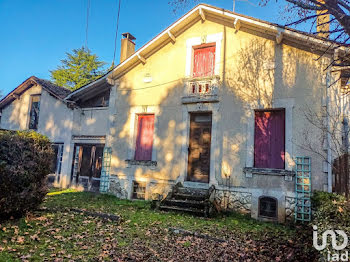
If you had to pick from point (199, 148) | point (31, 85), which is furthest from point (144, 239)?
point (31, 85)

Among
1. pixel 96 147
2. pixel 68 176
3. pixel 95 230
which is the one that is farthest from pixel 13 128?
pixel 95 230

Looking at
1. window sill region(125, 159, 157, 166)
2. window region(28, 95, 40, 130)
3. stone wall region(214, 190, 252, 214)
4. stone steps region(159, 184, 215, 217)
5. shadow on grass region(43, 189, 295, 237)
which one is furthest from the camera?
window region(28, 95, 40, 130)

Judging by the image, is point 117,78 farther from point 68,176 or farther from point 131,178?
point 68,176

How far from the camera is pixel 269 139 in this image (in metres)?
8.28

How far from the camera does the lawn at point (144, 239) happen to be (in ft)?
14.9

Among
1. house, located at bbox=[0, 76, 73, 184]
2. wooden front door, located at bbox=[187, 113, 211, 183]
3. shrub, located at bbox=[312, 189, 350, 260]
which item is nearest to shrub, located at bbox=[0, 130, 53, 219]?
wooden front door, located at bbox=[187, 113, 211, 183]

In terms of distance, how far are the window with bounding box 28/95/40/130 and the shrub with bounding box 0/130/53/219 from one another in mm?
8958

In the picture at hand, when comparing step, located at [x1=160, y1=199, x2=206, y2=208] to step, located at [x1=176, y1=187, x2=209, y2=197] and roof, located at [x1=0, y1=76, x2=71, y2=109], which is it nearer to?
step, located at [x1=176, y1=187, x2=209, y2=197]

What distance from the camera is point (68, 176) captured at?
12914 mm

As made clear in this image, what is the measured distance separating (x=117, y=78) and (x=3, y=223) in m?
7.33

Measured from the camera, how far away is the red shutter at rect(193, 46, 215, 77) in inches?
377

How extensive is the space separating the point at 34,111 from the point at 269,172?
13.7 m

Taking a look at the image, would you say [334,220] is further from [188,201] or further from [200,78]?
[200,78]

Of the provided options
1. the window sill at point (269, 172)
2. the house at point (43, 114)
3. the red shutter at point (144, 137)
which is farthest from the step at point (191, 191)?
the house at point (43, 114)
